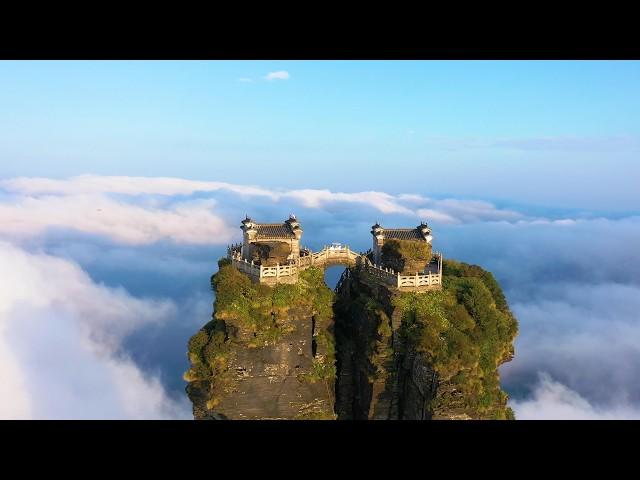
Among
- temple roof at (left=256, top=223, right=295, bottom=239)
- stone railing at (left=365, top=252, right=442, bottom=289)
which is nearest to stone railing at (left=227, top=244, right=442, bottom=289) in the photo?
stone railing at (left=365, top=252, right=442, bottom=289)

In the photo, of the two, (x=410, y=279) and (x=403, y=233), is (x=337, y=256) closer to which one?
(x=403, y=233)

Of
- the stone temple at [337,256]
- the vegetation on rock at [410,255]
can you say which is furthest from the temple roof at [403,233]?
the vegetation on rock at [410,255]

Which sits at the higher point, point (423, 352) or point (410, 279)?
point (410, 279)

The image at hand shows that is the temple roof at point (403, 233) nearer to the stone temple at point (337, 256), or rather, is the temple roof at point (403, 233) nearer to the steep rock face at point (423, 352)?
the stone temple at point (337, 256)

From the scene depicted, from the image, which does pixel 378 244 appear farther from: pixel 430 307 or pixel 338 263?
pixel 430 307

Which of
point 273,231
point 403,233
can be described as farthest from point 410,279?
point 273,231
